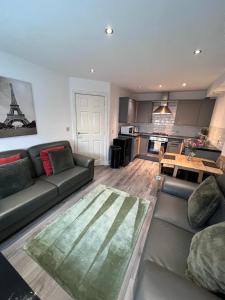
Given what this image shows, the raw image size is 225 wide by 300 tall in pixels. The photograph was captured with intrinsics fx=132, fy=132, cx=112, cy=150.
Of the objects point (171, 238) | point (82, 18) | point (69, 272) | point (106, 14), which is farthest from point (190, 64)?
point (69, 272)

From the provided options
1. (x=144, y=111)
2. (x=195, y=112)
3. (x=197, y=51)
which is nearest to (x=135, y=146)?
(x=144, y=111)

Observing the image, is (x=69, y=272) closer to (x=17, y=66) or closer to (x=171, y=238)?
(x=171, y=238)

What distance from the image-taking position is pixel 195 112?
4340mm

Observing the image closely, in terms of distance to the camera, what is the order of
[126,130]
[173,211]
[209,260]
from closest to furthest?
1. [209,260]
2. [173,211]
3. [126,130]

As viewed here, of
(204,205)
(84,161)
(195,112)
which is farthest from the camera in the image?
(195,112)

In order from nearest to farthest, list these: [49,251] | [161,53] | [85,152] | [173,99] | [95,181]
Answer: [49,251] < [161,53] < [95,181] < [85,152] < [173,99]

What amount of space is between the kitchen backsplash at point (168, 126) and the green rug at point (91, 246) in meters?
3.62

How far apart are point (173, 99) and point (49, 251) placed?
5262 mm

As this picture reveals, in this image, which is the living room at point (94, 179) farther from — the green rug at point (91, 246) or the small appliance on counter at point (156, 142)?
the small appliance on counter at point (156, 142)

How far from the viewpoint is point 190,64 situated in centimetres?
227

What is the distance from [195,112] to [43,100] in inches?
175

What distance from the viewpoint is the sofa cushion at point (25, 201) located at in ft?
5.17

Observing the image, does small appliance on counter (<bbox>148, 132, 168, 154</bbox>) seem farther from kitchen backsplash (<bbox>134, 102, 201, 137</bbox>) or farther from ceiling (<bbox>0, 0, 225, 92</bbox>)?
ceiling (<bbox>0, 0, 225, 92</bbox>)

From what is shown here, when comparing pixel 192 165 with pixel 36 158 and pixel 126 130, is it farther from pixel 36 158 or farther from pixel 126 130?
pixel 36 158
